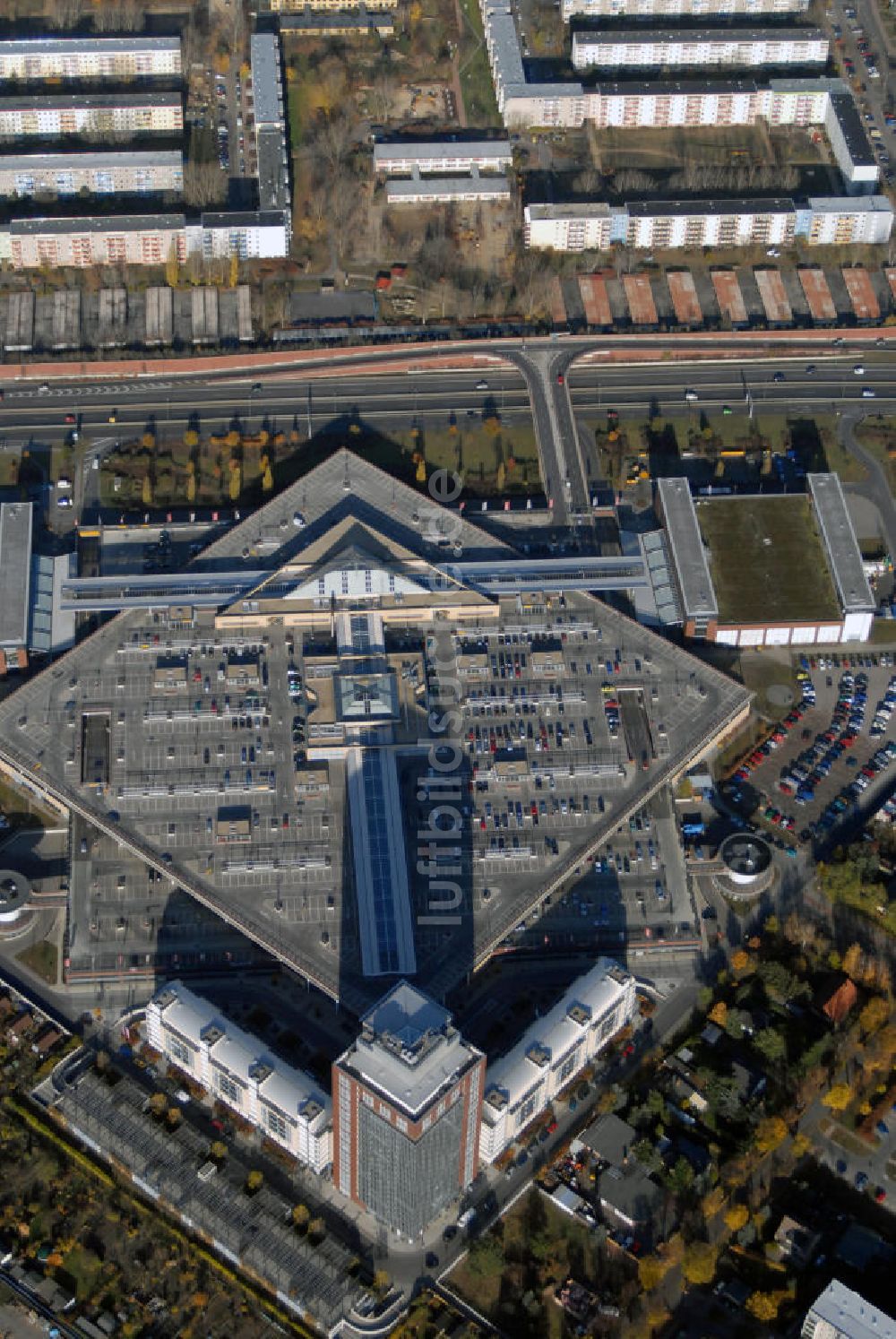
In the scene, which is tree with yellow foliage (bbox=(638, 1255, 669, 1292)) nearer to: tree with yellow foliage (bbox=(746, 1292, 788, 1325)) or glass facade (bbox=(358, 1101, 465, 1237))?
tree with yellow foliage (bbox=(746, 1292, 788, 1325))

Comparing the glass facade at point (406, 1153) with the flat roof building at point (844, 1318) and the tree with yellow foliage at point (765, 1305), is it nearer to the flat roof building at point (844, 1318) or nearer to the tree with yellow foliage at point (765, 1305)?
the tree with yellow foliage at point (765, 1305)

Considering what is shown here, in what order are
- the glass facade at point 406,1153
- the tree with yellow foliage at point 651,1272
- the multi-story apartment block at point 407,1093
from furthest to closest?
the tree with yellow foliage at point 651,1272 < the glass facade at point 406,1153 < the multi-story apartment block at point 407,1093

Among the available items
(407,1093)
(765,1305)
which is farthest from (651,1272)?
(407,1093)

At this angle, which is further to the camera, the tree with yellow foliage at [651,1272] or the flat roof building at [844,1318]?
the tree with yellow foliage at [651,1272]

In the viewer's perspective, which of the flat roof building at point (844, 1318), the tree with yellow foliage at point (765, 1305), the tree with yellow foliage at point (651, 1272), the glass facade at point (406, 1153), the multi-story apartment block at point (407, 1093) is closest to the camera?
the multi-story apartment block at point (407, 1093)

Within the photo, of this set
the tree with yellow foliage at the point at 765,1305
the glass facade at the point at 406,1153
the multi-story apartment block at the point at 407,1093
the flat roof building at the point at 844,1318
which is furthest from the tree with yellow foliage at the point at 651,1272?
→ the multi-story apartment block at the point at 407,1093

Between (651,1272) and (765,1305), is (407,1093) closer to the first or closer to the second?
(651,1272)

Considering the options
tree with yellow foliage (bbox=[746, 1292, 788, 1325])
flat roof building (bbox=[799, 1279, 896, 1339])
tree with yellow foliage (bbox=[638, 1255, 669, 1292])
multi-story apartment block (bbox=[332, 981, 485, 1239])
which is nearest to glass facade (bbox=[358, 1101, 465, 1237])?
multi-story apartment block (bbox=[332, 981, 485, 1239])

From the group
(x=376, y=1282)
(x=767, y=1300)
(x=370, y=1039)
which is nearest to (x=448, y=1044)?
(x=370, y=1039)

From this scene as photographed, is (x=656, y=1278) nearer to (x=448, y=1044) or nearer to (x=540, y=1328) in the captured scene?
(x=540, y=1328)
